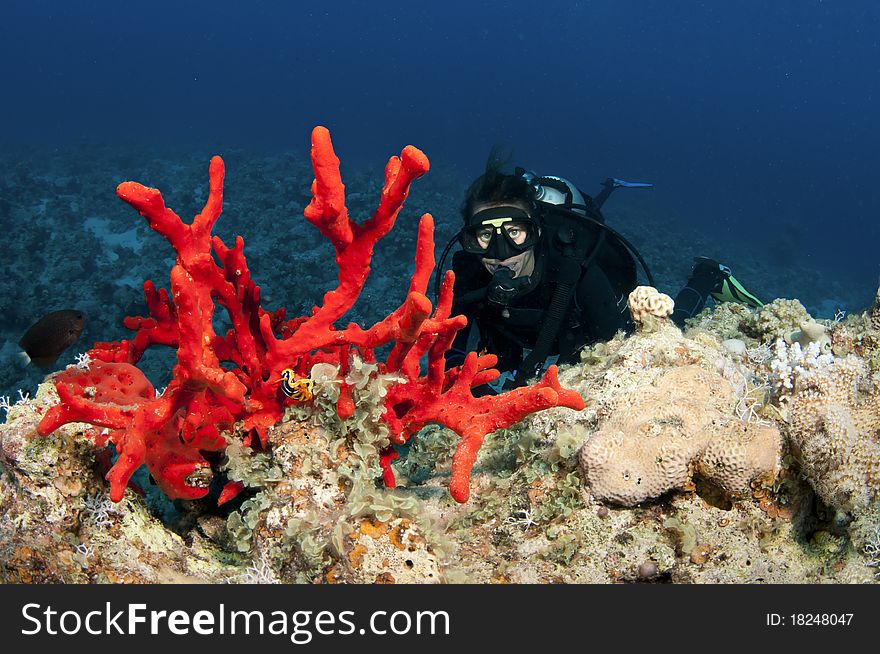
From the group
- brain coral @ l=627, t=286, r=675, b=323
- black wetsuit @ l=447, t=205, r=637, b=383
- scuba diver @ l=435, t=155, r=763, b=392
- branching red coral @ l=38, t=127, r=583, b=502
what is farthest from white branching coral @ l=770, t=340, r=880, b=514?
black wetsuit @ l=447, t=205, r=637, b=383

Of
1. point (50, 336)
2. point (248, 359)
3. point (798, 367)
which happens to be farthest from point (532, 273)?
point (50, 336)

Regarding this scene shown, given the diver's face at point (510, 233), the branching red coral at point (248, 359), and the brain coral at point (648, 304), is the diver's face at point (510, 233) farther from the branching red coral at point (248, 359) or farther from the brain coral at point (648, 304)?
the branching red coral at point (248, 359)

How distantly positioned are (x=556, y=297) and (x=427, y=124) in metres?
65.2

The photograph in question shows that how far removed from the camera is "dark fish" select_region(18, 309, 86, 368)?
13.4 feet

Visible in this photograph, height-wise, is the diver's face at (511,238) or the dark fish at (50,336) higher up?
the diver's face at (511,238)

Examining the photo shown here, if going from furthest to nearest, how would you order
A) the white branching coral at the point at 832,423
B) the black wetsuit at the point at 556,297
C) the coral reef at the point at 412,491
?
the black wetsuit at the point at 556,297, the white branching coral at the point at 832,423, the coral reef at the point at 412,491

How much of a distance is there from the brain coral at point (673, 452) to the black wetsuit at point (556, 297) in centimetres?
260

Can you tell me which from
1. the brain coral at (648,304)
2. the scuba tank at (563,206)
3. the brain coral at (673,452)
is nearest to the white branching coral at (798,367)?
the brain coral at (673,452)

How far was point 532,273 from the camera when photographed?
Answer: 487cm

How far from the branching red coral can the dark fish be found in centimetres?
228

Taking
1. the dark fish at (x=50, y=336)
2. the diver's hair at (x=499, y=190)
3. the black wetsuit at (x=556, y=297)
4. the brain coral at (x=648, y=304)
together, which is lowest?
the brain coral at (x=648, y=304)

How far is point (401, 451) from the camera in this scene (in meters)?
5.34

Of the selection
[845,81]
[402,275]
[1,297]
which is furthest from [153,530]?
[845,81]

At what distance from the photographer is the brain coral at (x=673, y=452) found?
2.00m
